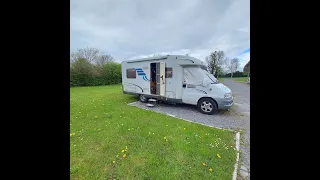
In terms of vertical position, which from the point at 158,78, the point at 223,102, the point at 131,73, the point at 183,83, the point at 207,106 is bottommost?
the point at 207,106

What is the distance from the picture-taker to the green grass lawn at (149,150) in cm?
213

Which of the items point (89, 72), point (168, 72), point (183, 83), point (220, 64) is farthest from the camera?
point (220, 64)

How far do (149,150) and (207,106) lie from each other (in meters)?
3.52

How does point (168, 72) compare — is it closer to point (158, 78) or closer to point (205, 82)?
point (158, 78)

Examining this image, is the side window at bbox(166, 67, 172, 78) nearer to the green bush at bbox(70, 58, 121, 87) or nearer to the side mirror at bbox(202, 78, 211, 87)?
the side mirror at bbox(202, 78, 211, 87)

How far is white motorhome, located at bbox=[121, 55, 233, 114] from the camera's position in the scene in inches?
208

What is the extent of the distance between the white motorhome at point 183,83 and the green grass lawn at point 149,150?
1.69 metres

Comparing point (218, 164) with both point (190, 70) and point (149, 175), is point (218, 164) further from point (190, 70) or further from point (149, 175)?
point (190, 70)

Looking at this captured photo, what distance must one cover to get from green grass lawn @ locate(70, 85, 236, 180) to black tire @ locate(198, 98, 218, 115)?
156cm

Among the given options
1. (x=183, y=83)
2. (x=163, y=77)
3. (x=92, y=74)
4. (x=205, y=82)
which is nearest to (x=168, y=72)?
(x=163, y=77)

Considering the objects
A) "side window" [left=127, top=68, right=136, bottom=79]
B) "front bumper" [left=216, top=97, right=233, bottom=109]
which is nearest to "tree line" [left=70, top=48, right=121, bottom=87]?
"side window" [left=127, top=68, right=136, bottom=79]

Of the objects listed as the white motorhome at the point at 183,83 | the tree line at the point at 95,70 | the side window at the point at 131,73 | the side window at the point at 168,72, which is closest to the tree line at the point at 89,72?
the tree line at the point at 95,70

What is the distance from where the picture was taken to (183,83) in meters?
5.73
